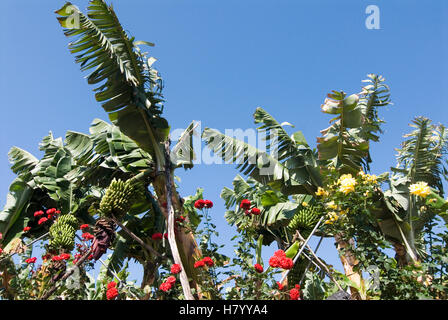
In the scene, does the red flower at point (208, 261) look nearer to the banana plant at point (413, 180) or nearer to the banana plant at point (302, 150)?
the banana plant at point (302, 150)

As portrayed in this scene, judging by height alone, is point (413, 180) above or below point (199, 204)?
below

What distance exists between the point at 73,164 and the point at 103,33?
451 centimetres

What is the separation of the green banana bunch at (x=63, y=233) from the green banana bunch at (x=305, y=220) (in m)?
4.32

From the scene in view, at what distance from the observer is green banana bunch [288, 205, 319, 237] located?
6.45 m

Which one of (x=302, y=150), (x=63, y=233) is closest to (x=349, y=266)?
(x=302, y=150)

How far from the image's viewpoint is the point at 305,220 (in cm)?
644

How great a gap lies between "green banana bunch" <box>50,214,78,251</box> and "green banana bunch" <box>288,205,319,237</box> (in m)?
4.32

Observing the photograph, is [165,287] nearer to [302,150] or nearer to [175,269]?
[175,269]

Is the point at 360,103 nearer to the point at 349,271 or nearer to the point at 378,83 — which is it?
the point at 378,83

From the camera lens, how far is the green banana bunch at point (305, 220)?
6.45 meters

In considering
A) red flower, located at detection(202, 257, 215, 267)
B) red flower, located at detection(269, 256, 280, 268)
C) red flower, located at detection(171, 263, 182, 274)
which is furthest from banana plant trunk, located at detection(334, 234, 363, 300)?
red flower, located at detection(171, 263, 182, 274)

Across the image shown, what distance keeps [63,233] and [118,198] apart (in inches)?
100
